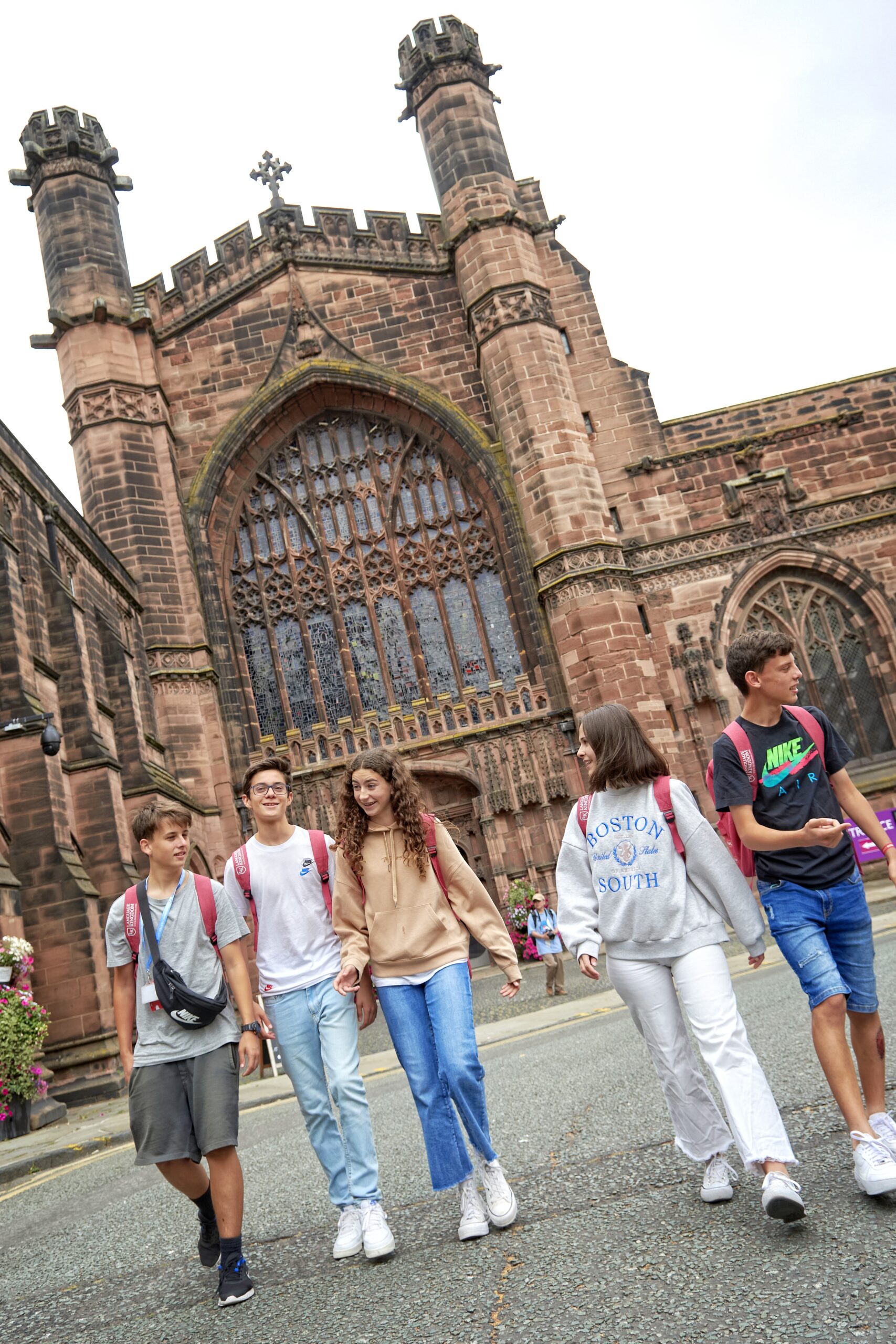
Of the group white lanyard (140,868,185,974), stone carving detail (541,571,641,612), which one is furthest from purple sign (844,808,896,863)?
white lanyard (140,868,185,974)

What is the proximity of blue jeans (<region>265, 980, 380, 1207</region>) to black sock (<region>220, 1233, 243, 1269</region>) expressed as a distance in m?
0.37

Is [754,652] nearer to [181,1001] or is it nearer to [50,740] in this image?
[181,1001]

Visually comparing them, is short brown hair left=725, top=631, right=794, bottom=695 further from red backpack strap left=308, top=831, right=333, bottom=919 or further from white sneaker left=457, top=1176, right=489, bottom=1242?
white sneaker left=457, top=1176, right=489, bottom=1242

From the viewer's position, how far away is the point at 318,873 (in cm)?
394

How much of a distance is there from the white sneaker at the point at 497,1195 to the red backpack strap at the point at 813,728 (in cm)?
164

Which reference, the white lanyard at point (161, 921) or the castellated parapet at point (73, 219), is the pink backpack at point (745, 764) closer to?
the white lanyard at point (161, 921)

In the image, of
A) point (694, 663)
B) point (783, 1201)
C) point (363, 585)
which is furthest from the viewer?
point (363, 585)

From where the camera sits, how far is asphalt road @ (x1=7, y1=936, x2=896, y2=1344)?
2.47 meters

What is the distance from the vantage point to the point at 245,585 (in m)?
21.7

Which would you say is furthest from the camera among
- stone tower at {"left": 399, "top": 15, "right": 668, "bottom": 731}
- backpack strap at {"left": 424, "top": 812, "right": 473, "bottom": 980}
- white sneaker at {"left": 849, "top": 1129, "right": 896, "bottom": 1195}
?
stone tower at {"left": 399, "top": 15, "right": 668, "bottom": 731}

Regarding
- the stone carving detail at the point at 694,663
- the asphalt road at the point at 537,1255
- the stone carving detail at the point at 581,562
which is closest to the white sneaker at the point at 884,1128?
the asphalt road at the point at 537,1255

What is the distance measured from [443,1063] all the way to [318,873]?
0.82m

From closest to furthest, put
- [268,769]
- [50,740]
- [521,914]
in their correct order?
[268,769] < [50,740] < [521,914]

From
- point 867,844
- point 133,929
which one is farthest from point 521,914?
point 133,929
